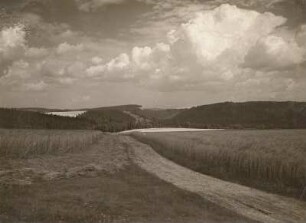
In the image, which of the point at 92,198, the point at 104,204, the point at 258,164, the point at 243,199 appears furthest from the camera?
the point at 258,164

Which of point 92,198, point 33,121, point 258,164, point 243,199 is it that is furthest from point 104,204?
point 33,121

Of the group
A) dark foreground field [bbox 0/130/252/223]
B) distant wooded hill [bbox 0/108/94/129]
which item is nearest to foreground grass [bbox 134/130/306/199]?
dark foreground field [bbox 0/130/252/223]

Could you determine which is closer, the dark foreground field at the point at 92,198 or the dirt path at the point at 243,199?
the dark foreground field at the point at 92,198

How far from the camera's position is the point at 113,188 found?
78.4 feet

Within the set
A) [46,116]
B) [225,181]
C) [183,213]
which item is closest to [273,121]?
[46,116]

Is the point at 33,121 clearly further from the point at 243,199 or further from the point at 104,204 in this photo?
the point at 104,204

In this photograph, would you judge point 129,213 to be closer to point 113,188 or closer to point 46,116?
point 113,188

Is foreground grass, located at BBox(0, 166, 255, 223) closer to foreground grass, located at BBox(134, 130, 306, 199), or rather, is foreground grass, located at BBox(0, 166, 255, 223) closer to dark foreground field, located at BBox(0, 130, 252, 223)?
dark foreground field, located at BBox(0, 130, 252, 223)

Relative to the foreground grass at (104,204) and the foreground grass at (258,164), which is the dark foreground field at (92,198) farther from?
the foreground grass at (258,164)

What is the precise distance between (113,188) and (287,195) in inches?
421

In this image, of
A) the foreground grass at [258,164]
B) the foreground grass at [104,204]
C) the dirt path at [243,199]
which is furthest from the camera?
the foreground grass at [258,164]

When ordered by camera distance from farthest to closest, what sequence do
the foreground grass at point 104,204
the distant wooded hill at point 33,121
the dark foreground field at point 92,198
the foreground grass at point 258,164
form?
the distant wooded hill at point 33,121 → the foreground grass at point 258,164 → the dark foreground field at point 92,198 → the foreground grass at point 104,204

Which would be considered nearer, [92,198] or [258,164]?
[92,198]

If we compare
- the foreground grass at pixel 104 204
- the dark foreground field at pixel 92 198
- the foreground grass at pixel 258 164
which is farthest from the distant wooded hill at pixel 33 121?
the foreground grass at pixel 104 204
